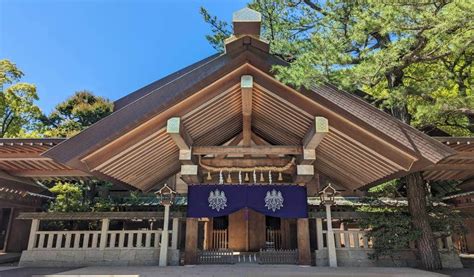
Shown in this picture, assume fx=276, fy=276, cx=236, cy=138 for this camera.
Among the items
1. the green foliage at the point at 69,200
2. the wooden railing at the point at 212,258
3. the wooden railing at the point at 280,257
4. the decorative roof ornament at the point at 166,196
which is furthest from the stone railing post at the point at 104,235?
the wooden railing at the point at 280,257

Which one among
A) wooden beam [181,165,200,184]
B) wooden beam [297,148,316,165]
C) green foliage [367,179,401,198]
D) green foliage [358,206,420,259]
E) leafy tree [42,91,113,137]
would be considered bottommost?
green foliage [358,206,420,259]

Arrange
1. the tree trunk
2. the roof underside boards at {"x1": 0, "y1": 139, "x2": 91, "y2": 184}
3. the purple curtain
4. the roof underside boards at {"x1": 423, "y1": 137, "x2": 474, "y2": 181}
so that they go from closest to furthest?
the roof underside boards at {"x1": 423, "y1": 137, "x2": 474, "y2": 181}
the roof underside boards at {"x1": 0, "y1": 139, "x2": 91, "y2": 184}
the tree trunk
the purple curtain

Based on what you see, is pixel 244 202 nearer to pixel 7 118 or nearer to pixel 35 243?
pixel 35 243

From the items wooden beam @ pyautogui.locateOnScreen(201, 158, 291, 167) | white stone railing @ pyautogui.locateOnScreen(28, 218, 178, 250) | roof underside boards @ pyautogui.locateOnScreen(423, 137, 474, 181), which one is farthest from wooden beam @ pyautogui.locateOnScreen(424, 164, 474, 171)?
white stone railing @ pyautogui.locateOnScreen(28, 218, 178, 250)

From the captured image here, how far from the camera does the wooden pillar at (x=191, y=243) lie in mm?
7344

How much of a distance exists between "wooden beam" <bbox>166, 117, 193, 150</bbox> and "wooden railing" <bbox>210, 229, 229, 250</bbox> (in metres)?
6.72

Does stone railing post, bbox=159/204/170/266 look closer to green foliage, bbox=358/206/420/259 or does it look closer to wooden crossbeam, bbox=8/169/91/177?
wooden crossbeam, bbox=8/169/91/177

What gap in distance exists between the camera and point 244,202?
7496 mm

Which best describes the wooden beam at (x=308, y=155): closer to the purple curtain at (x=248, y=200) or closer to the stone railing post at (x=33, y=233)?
the purple curtain at (x=248, y=200)

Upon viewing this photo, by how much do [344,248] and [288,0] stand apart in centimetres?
811

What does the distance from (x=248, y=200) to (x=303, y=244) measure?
187cm

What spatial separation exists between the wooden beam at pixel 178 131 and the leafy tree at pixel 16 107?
14727 mm

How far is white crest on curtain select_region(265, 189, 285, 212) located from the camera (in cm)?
744

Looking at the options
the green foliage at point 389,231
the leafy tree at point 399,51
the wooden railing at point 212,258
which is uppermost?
the leafy tree at point 399,51
